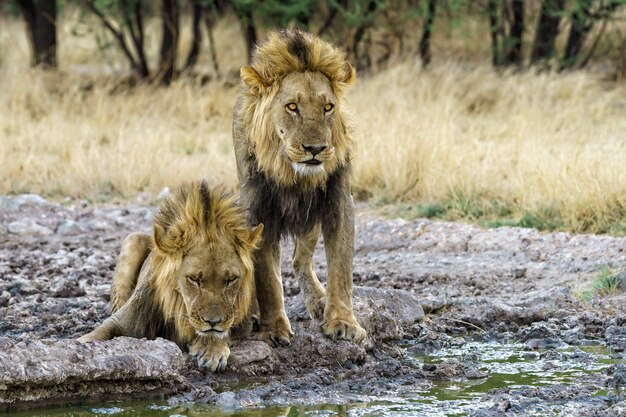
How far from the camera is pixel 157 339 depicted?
5.09 meters

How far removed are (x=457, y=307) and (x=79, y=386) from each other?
2636 millimetres

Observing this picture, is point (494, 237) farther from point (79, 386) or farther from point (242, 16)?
point (242, 16)

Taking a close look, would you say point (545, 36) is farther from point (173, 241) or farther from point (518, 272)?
point (173, 241)

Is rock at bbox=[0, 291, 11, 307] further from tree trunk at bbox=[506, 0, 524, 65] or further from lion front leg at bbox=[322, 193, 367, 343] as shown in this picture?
tree trunk at bbox=[506, 0, 524, 65]

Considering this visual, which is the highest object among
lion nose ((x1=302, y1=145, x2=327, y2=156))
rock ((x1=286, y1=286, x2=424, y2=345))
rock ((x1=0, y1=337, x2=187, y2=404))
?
lion nose ((x1=302, y1=145, x2=327, y2=156))

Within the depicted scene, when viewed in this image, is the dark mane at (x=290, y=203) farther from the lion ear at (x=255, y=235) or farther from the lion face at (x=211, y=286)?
the lion face at (x=211, y=286)

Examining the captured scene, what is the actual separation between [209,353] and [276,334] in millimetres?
464

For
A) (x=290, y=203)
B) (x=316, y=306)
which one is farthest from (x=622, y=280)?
(x=290, y=203)

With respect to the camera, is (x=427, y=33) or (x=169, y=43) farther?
(x=427, y=33)

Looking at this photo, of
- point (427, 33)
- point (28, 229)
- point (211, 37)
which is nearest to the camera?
point (28, 229)

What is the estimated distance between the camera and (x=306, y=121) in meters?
5.28

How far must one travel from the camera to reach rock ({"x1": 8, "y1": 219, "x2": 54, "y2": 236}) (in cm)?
912

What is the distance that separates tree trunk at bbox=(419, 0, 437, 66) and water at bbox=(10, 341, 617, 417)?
1023 centimetres

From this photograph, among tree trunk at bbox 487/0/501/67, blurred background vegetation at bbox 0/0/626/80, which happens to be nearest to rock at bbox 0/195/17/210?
blurred background vegetation at bbox 0/0/626/80
